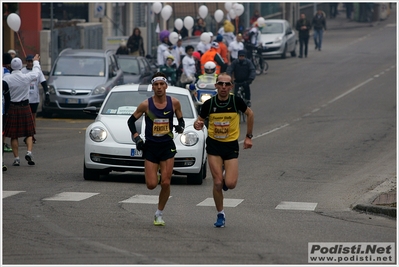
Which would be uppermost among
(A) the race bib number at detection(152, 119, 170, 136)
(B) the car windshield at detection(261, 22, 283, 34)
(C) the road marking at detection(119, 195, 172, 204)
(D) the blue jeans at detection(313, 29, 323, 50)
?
(A) the race bib number at detection(152, 119, 170, 136)

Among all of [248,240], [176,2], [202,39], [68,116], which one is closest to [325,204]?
[248,240]

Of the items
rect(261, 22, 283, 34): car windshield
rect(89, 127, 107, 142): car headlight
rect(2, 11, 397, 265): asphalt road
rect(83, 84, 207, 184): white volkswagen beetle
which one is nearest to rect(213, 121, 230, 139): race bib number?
rect(2, 11, 397, 265): asphalt road

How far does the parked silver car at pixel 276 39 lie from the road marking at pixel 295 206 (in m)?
32.6

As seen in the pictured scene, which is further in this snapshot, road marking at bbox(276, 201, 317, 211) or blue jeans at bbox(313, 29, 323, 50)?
blue jeans at bbox(313, 29, 323, 50)

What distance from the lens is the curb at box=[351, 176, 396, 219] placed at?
12.9m

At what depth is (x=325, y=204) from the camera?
46.0 ft

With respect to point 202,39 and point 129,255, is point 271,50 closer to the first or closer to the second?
point 202,39

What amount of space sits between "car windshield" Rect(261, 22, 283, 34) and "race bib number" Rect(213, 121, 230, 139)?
36.4 meters

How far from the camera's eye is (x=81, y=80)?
93.8 feet

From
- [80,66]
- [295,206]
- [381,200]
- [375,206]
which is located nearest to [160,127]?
[295,206]

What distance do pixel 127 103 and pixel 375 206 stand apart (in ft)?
16.0

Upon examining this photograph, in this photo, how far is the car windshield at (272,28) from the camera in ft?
157

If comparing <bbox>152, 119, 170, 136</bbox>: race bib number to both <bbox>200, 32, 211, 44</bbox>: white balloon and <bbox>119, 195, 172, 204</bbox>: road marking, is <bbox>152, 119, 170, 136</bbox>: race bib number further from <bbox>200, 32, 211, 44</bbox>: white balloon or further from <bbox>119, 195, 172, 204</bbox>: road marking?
<bbox>200, 32, 211, 44</bbox>: white balloon

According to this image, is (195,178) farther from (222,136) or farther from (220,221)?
(220,221)
